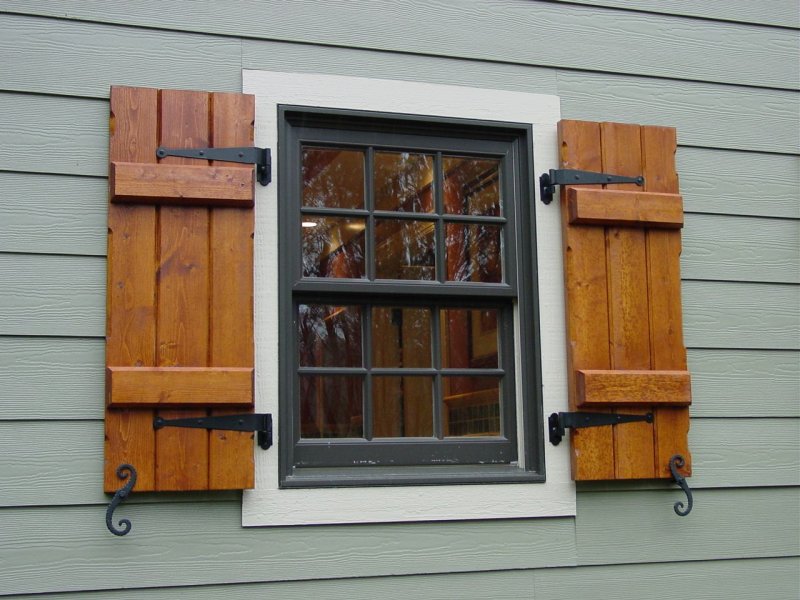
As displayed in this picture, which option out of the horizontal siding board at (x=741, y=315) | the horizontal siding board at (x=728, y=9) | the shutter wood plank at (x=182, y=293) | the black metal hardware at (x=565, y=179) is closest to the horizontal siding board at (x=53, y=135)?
the shutter wood plank at (x=182, y=293)

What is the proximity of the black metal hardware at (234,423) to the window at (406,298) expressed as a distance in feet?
0.33

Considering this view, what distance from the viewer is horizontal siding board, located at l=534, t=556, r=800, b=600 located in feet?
10.5

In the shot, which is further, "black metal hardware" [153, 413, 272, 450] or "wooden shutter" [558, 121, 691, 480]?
"wooden shutter" [558, 121, 691, 480]

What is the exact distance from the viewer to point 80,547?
9.31ft

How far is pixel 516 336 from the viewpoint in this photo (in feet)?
10.8

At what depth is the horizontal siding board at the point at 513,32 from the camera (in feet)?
10.4

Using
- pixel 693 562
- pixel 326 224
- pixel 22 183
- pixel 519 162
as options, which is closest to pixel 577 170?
pixel 519 162

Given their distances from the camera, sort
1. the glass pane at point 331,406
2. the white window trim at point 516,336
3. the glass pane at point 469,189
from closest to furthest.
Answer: the white window trim at point 516,336
the glass pane at point 331,406
the glass pane at point 469,189

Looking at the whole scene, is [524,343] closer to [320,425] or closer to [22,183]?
[320,425]

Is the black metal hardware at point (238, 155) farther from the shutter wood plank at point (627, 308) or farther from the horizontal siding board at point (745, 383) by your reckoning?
the horizontal siding board at point (745, 383)

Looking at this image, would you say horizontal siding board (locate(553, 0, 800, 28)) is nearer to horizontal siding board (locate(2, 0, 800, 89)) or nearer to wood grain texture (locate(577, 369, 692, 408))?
horizontal siding board (locate(2, 0, 800, 89))

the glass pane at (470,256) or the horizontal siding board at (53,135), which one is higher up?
the horizontal siding board at (53,135)

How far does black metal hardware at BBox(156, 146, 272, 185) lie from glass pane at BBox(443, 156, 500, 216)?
582mm

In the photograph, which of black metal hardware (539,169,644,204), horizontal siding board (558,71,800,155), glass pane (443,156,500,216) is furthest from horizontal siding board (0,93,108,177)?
horizontal siding board (558,71,800,155)
